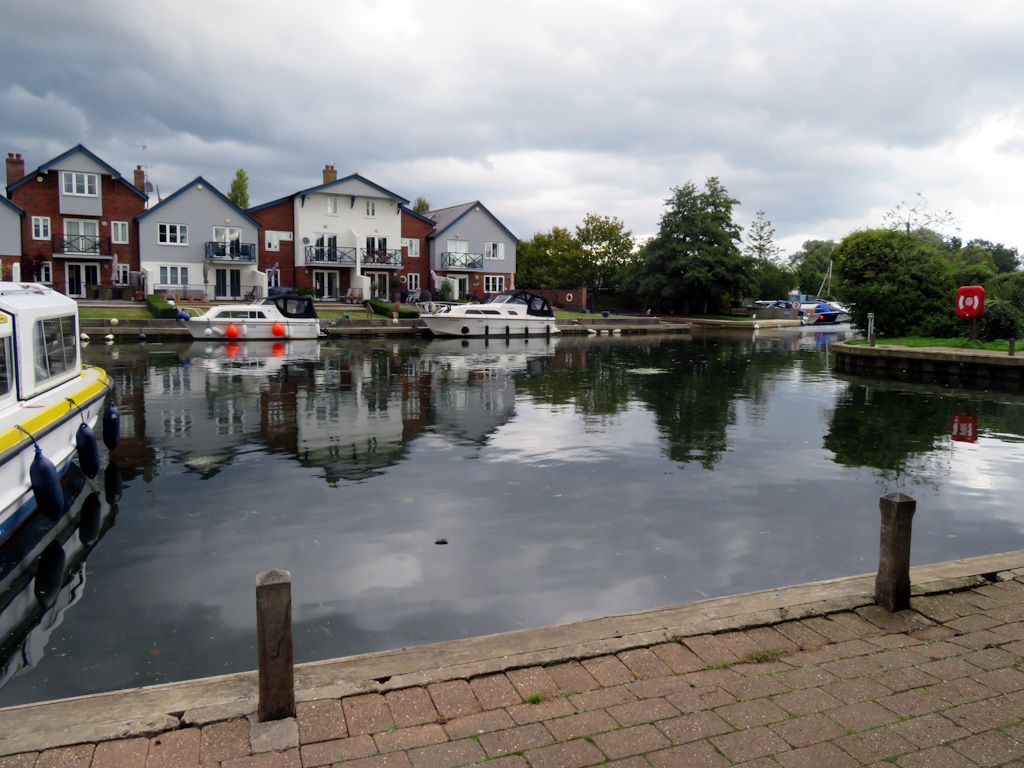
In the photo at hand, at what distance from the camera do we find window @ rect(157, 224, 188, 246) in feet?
163

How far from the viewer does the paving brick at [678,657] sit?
14.8 feet

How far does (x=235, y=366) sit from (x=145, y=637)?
788 inches

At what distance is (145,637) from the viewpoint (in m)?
5.89

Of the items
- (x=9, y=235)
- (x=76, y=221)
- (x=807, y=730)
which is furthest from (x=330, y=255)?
(x=807, y=730)

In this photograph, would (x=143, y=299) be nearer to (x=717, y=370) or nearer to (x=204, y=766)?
(x=717, y=370)

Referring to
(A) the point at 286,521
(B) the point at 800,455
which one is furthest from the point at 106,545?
(B) the point at 800,455

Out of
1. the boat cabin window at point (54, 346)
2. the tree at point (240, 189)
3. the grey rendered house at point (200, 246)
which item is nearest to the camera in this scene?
the boat cabin window at point (54, 346)

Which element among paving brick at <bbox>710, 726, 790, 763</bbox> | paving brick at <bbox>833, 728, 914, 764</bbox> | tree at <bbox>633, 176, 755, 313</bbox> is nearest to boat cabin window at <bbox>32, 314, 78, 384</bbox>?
paving brick at <bbox>710, 726, 790, 763</bbox>

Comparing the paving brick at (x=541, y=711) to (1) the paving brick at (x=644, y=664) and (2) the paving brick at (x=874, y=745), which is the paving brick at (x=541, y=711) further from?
(2) the paving brick at (x=874, y=745)

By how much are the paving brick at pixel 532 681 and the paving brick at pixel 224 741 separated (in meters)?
1.44

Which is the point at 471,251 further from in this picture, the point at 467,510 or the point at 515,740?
the point at 515,740

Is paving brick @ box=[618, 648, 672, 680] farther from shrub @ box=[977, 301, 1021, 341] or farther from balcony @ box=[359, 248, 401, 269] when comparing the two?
balcony @ box=[359, 248, 401, 269]

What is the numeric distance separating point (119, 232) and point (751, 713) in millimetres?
53171

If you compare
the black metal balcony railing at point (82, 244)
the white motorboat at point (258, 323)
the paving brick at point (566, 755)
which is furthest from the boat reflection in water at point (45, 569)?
the black metal balcony railing at point (82, 244)
